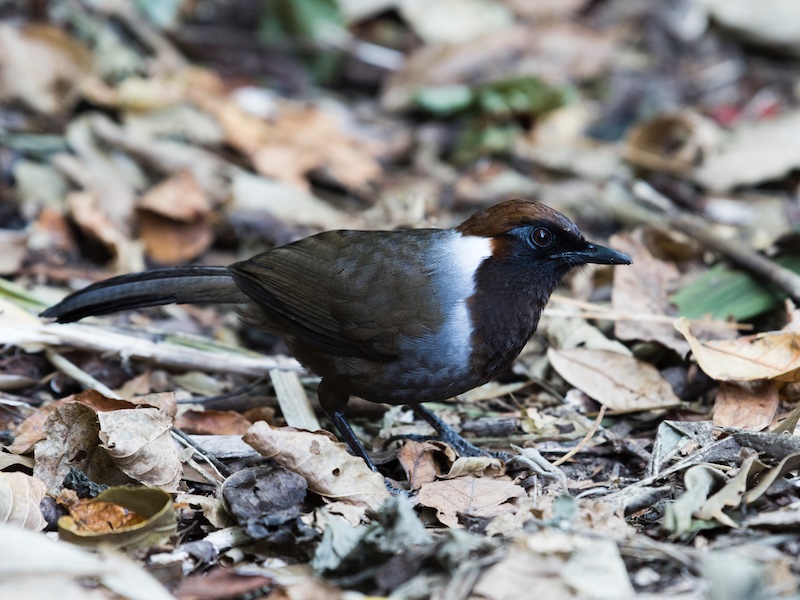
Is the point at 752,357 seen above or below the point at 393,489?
above

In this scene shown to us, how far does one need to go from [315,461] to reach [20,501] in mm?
985

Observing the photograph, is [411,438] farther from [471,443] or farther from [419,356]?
[419,356]

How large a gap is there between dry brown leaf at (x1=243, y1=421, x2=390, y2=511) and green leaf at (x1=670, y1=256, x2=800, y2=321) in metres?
2.05

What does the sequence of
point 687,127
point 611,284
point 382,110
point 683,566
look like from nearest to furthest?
point 683,566 → point 611,284 → point 687,127 → point 382,110

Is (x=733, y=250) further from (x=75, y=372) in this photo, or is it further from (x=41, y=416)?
(x=41, y=416)

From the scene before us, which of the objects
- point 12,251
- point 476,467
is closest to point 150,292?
point 12,251

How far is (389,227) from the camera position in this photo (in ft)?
16.8

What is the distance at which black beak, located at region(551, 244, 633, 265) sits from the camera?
13.2 feet

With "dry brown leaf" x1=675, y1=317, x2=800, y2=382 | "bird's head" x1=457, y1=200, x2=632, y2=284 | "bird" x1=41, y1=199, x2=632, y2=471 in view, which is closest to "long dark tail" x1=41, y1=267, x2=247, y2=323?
"bird" x1=41, y1=199, x2=632, y2=471

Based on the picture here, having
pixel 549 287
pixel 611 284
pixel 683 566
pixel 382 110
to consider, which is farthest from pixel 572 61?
pixel 683 566

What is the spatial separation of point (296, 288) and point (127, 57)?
11.9ft

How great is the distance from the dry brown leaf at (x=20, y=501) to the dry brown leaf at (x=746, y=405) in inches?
100

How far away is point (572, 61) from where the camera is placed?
8117 millimetres

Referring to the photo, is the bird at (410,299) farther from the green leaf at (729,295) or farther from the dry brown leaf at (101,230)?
the dry brown leaf at (101,230)
